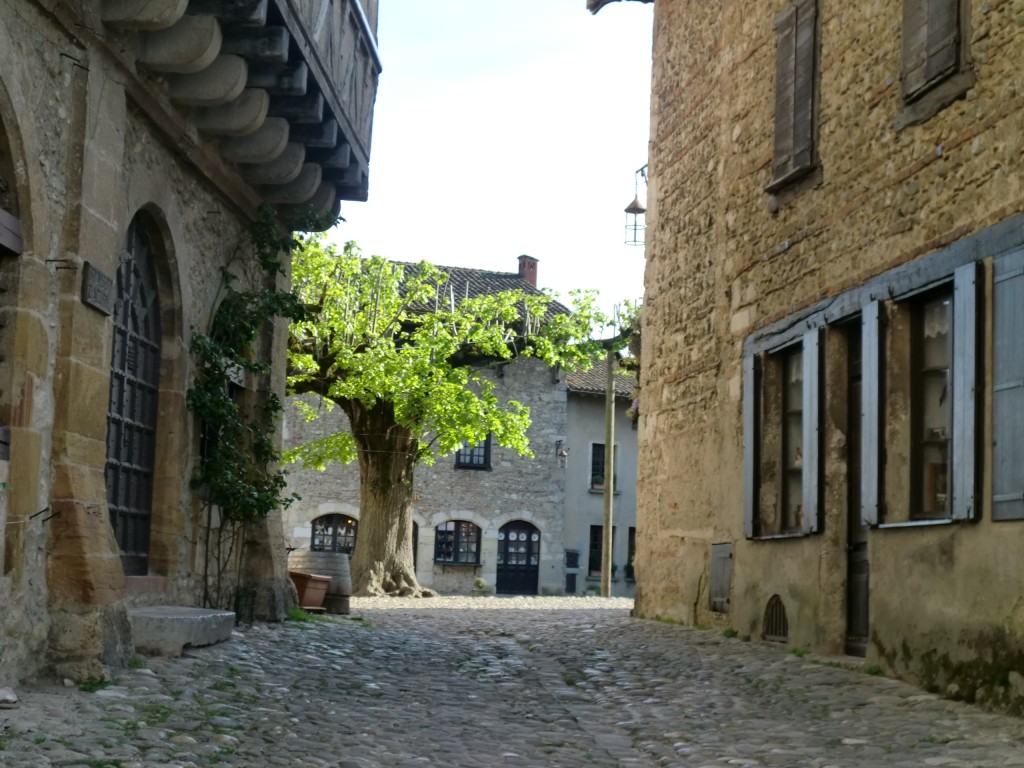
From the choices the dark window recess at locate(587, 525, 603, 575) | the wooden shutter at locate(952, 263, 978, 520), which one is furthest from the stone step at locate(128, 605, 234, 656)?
the dark window recess at locate(587, 525, 603, 575)

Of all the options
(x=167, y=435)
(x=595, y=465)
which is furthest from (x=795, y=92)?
(x=595, y=465)

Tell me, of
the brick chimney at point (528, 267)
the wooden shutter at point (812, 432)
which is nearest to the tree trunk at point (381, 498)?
the wooden shutter at point (812, 432)

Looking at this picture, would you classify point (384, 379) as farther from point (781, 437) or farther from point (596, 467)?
point (596, 467)

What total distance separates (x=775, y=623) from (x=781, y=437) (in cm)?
143

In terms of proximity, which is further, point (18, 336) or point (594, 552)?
point (594, 552)

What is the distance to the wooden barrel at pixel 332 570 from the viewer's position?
14.8 m

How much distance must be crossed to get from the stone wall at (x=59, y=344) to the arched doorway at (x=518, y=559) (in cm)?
2770

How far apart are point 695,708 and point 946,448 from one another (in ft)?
7.29

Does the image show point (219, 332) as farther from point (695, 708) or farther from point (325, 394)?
point (325, 394)

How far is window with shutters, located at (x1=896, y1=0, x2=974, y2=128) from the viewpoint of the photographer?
809cm

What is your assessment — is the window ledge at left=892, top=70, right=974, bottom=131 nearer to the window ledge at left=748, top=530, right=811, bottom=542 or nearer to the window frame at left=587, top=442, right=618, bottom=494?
the window ledge at left=748, top=530, right=811, bottom=542

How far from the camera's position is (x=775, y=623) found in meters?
10.7

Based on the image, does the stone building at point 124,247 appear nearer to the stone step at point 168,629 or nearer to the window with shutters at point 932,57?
→ the stone step at point 168,629

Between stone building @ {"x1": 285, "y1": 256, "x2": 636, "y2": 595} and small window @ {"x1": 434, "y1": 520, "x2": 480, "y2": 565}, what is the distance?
0.08ft
